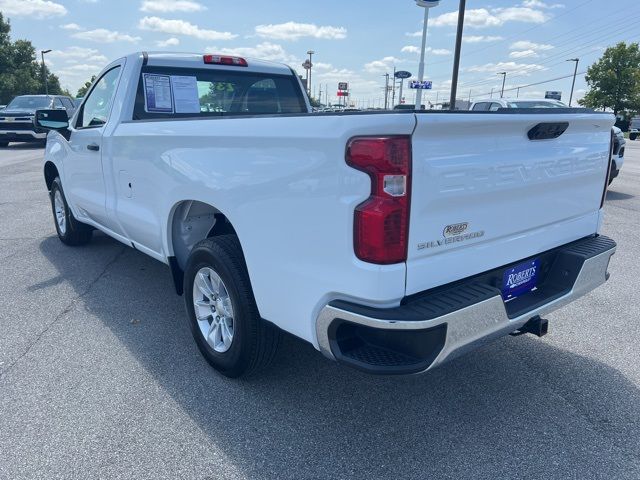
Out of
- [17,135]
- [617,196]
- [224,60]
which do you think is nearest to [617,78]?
[617,196]

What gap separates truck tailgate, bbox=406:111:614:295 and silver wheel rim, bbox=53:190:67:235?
496 cm

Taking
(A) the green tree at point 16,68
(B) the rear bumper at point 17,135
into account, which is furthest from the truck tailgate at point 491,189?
(A) the green tree at point 16,68

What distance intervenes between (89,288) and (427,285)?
3.61 m

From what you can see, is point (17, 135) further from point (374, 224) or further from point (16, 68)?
→ point (16, 68)

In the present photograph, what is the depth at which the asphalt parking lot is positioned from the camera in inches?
95.7

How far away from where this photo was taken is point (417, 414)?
283cm

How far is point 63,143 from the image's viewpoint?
17.5 ft

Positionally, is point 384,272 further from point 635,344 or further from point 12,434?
point 635,344

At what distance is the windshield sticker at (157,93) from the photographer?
4172 mm

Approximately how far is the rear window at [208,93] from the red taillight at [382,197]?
8.20 feet

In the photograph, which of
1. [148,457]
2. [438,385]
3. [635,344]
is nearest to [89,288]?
[148,457]

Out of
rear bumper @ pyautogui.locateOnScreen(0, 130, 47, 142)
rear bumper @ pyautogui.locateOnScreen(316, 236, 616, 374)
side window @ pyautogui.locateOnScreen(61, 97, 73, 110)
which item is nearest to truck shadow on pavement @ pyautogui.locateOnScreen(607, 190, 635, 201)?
rear bumper @ pyautogui.locateOnScreen(316, 236, 616, 374)

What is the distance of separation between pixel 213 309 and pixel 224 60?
7.91 ft

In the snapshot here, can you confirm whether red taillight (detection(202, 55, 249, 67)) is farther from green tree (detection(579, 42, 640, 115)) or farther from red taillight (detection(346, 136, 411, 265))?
green tree (detection(579, 42, 640, 115))
